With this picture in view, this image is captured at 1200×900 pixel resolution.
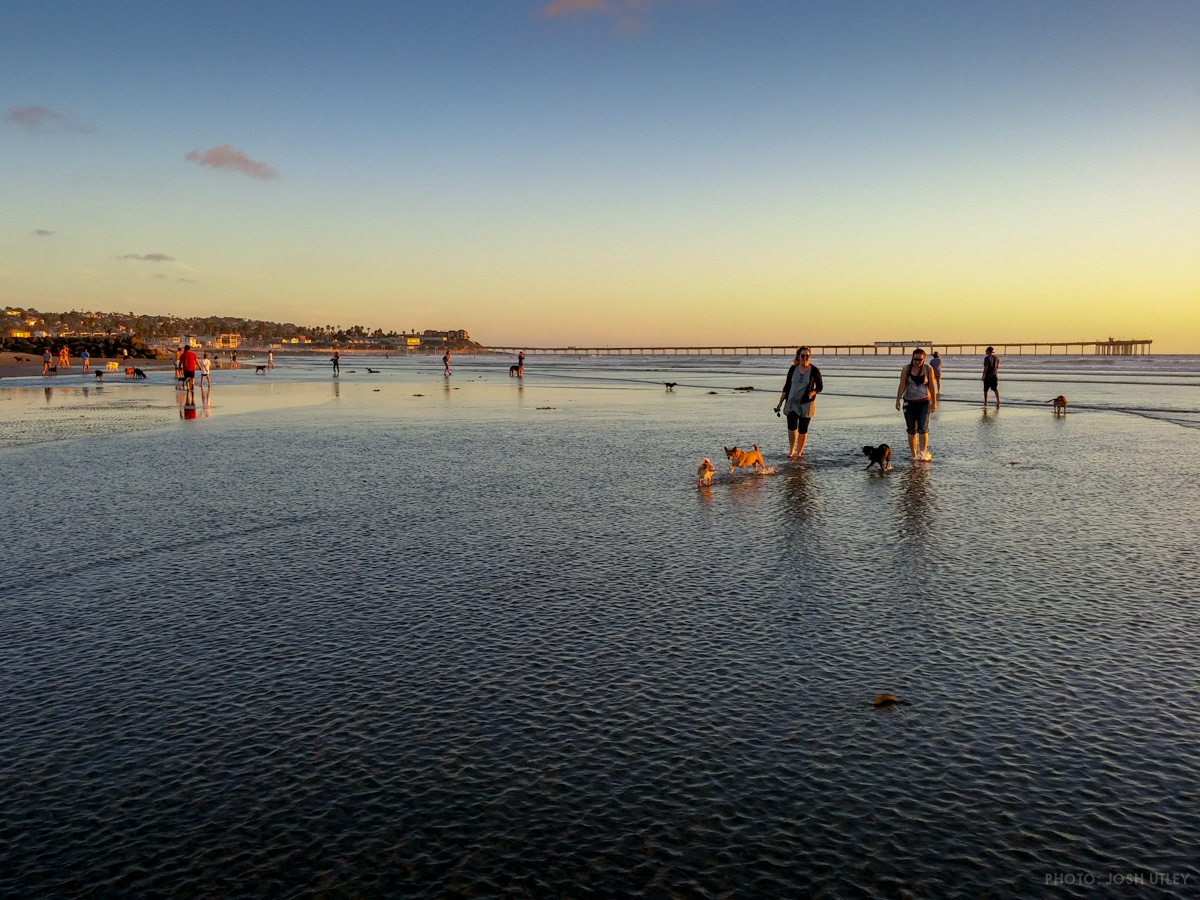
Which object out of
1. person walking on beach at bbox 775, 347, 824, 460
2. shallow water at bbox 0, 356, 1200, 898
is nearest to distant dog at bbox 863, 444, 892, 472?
person walking on beach at bbox 775, 347, 824, 460

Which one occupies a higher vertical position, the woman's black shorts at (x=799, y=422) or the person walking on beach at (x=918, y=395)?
the person walking on beach at (x=918, y=395)

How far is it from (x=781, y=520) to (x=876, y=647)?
4170 millimetres

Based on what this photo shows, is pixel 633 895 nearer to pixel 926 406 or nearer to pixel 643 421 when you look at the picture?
pixel 926 406

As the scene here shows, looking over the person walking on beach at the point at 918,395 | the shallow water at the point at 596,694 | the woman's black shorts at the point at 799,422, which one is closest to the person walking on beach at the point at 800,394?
the woman's black shorts at the point at 799,422

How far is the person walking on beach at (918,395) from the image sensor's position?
46.9 feet

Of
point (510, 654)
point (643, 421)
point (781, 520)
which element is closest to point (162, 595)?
point (510, 654)

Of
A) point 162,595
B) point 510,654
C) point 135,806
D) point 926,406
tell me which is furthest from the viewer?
point 926,406

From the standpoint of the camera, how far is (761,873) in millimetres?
3088

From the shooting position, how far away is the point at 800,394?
14.5m

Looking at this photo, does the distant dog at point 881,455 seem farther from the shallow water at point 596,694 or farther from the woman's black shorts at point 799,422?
the shallow water at point 596,694

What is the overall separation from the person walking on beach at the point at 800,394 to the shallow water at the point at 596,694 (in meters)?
3.86

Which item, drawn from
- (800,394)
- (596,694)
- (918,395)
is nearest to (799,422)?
(800,394)

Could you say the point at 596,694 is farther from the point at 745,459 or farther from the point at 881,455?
the point at 881,455

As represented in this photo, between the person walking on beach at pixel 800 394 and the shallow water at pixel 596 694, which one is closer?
the shallow water at pixel 596 694
